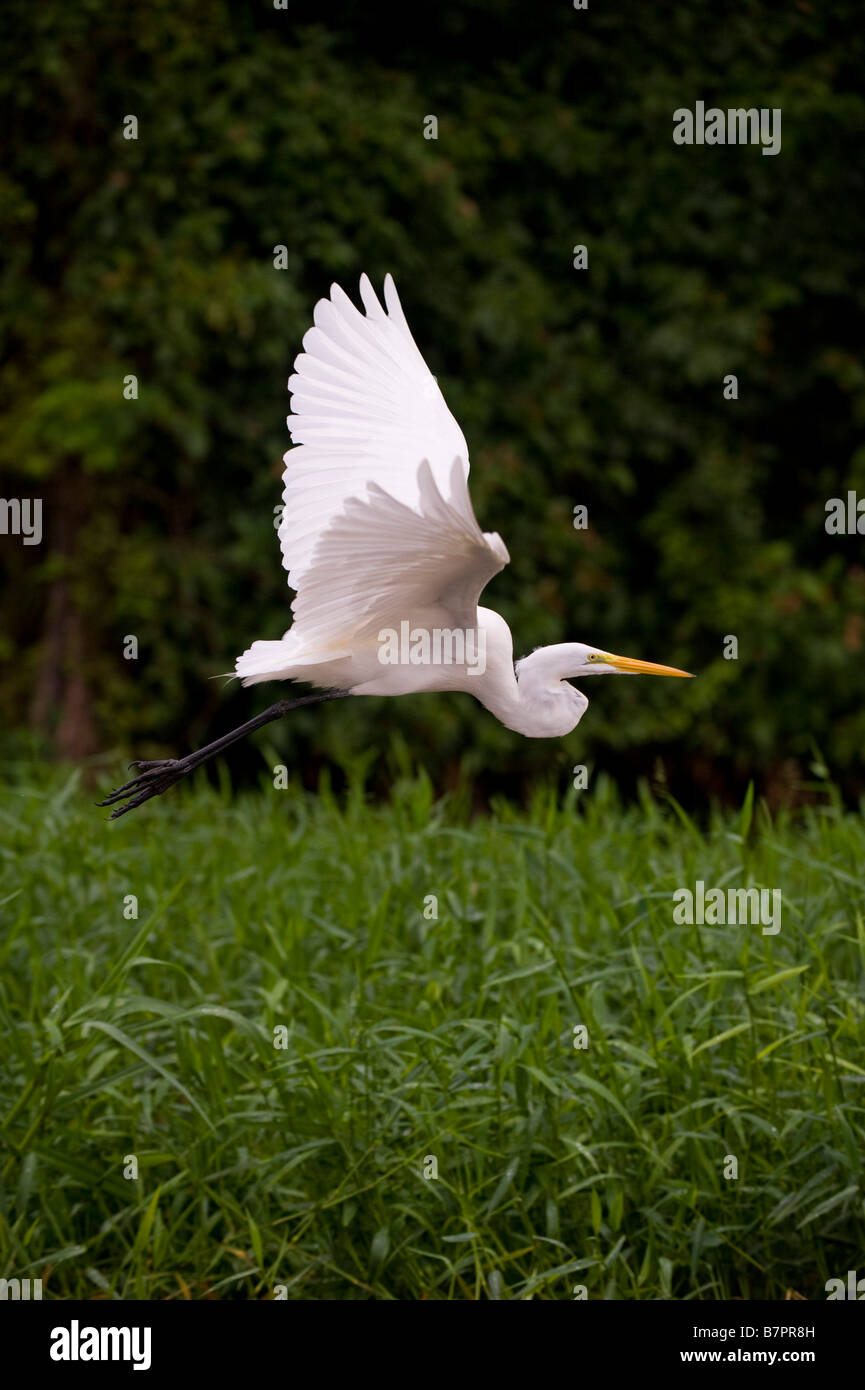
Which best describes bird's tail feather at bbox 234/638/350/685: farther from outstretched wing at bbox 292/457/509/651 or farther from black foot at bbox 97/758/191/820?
black foot at bbox 97/758/191/820

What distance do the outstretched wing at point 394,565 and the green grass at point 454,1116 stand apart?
3.20ft

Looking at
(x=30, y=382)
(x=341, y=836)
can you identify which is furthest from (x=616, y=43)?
(x=341, y=836)

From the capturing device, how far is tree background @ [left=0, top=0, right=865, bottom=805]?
6.34 meters

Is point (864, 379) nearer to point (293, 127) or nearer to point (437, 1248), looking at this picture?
point (293, 127)

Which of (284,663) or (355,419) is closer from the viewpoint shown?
(284,663)

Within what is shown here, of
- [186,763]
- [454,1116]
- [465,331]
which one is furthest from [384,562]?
[465,331]

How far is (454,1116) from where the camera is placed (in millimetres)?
3105

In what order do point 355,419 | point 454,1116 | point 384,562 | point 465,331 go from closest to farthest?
point 384,562 < point 355,419 < point 454,1116 < point 465,331

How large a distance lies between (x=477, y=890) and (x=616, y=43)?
14.6 feet

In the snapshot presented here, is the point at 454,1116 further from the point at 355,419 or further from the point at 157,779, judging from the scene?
the point at 355,419

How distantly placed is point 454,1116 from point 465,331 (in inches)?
170

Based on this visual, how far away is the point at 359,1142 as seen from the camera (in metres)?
3.05

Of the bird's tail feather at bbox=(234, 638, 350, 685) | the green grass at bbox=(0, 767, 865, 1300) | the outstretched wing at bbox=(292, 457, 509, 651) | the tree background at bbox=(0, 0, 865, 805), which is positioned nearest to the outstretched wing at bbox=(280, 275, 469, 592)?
the bird's tail feather at bbox=(234, 638, 350, 685)

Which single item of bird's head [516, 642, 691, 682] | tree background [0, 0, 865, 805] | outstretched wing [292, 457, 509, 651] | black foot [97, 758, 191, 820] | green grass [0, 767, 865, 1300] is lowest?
green grass [0, 767, 865, 1300]
